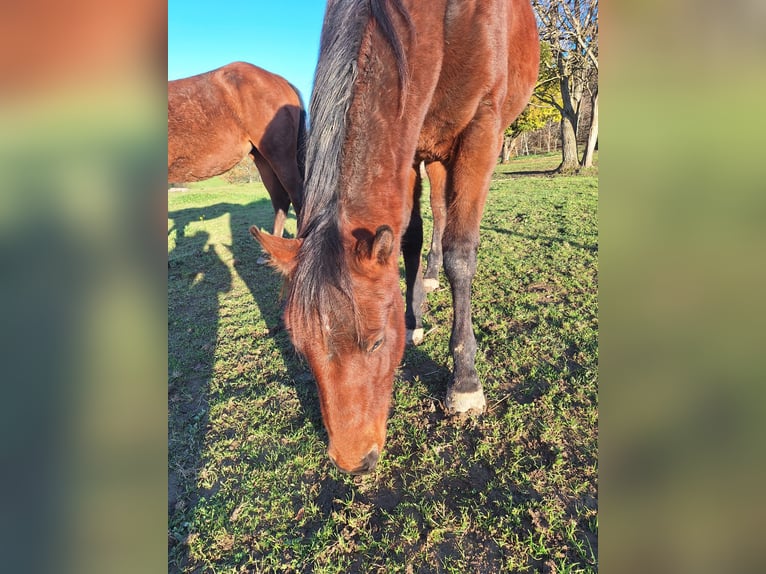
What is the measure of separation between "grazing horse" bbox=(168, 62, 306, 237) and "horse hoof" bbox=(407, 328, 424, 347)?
3.32m

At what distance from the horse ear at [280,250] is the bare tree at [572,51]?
11511 millimetres

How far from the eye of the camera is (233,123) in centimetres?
630

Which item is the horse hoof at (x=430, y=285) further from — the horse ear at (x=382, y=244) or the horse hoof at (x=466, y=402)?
the horse ear at (x=382, y=244)

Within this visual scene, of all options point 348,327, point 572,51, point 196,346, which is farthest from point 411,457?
point 572,51

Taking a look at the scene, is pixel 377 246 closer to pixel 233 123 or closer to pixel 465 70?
pixel 465 70

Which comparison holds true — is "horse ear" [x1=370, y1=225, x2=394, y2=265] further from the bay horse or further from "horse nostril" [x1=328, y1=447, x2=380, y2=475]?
"horse nostril" [x1=328, y1=447, x2=380, y2=475]

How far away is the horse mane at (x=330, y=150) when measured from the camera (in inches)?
72.3

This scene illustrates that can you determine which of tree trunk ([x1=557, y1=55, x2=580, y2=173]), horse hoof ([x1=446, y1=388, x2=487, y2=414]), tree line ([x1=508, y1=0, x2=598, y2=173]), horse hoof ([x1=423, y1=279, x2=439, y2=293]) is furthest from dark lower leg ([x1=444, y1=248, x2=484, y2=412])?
tree trunk ([x1=557, y1=55, x2=580, y2=173])

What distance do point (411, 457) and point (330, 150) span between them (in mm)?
1938

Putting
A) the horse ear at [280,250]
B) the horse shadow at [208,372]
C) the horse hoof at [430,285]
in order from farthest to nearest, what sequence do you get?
the horse hoof at [430,285] < the horse shadow at [208,372] < the horse ear at [280,250]

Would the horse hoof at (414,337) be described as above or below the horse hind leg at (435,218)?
below

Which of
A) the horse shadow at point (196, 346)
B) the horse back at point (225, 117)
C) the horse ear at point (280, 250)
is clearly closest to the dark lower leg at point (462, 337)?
the horse shadow at point (196, 346)
